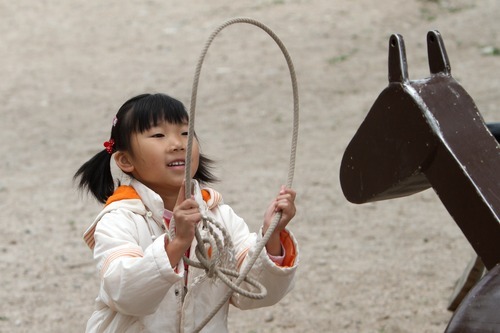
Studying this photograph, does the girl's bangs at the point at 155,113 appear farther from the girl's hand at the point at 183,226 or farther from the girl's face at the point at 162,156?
the girl's hand at the point at 183,226

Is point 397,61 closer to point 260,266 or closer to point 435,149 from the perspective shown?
point 435,149

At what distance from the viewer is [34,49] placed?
1068 centimetres

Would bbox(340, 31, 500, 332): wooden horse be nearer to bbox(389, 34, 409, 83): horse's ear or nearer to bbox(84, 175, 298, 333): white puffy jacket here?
bbox(389, 34, 409, 83): horse's ear

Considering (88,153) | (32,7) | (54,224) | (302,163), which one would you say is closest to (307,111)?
(302,163)

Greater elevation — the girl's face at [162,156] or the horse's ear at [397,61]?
the horse's ear at [397,61]

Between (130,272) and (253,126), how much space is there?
5.82 meters

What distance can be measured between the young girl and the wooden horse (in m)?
0.29

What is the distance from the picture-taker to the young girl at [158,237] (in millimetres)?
2395

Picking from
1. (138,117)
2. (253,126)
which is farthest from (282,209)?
(253,126)

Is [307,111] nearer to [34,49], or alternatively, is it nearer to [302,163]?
[302,163]

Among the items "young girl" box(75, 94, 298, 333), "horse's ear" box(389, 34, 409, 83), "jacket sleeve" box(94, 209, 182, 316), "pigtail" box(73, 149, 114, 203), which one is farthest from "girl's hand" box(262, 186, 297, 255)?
"pigtail" box(73, 149, 114, 203)

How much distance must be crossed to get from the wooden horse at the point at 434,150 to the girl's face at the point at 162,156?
464 mm

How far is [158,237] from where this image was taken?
2.46 meters

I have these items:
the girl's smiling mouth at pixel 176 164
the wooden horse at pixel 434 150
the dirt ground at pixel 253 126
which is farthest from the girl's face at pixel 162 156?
the dirt ground at pixel 253 126
